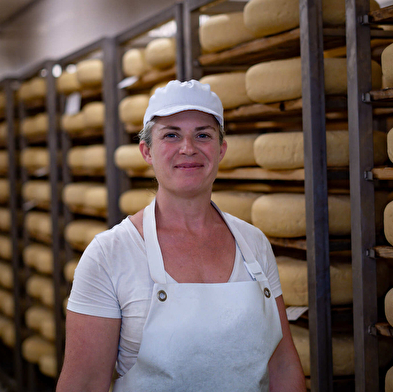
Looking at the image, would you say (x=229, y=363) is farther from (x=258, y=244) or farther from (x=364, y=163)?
(x=364, y=163)

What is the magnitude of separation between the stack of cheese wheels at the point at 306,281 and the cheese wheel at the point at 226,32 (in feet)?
2.81

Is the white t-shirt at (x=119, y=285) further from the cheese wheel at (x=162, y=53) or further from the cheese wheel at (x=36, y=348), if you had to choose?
the cheese wheel at (x=36, y=348)

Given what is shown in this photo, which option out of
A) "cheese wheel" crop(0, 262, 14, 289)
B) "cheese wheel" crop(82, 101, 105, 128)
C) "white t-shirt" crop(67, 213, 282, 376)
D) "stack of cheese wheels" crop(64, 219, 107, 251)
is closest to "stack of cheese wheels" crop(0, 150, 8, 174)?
"cheese wheel" crop(0, 262, 14, 289)

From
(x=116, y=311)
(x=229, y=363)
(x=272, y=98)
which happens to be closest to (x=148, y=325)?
(x=116, y=311)

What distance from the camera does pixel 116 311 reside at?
1.10 metres

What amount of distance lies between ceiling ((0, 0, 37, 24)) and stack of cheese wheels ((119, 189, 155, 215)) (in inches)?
92.7

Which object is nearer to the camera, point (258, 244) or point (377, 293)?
point (258, 244)

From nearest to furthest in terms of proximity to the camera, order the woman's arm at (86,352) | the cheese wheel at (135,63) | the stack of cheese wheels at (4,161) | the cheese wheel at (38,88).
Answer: the woman's arm at (86,352)
the cheese wheel at (135,63)
the cheese wheel at (38,88)
the stack of cheese wheels at (4,161)

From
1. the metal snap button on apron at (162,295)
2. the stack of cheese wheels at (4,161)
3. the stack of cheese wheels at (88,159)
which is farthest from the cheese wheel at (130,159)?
the stack of cheese wheels at (4,161)

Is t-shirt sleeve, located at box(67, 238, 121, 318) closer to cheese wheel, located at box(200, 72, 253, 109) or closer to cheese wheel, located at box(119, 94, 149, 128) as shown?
cheese wheel, located at box(200, 72, 253, 109)

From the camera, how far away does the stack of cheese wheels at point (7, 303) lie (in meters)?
4.00

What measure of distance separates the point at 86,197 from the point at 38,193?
77cm

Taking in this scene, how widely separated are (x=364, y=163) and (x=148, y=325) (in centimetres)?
80

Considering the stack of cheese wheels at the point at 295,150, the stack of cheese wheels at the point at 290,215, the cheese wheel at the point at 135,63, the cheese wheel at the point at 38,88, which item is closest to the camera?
the stack of cheese wheels at the point at 295,150
